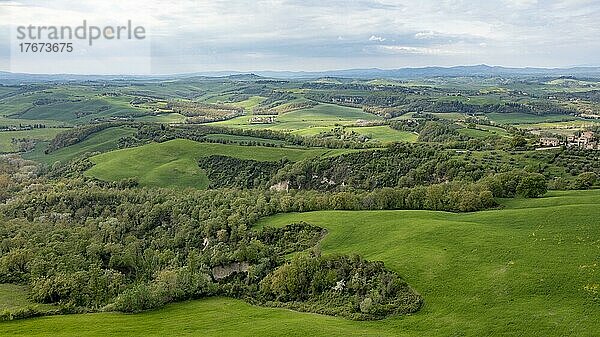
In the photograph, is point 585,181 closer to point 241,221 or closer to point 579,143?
point 579,143

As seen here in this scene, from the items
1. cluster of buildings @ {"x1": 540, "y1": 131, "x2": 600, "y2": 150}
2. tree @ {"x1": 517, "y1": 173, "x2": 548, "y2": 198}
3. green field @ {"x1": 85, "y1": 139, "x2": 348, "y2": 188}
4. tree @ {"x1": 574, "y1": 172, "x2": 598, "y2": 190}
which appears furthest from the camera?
green field @ {"x1": 85, "y1": 139, "x2": 348, "y2": 188}

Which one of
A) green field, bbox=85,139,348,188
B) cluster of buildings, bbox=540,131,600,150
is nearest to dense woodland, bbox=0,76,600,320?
green field, bbox=85,139,348,188

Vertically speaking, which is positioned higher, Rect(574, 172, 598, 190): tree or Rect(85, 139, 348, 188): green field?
Rect(574, 172, 598, 190): tree

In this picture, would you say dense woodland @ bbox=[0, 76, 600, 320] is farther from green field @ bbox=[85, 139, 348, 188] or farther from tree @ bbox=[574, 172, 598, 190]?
green field @ bbox=[85, 139, 348, 188]

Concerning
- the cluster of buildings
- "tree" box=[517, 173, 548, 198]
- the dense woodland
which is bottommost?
the dense woodland

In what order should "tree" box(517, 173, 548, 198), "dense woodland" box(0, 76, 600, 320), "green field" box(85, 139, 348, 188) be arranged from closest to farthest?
1. "dense woodland" box(0, 76, 600, 320)
2. "tree" box(517, 173, 548, 198)
3. "green field" box(85, 139, 348, 188)

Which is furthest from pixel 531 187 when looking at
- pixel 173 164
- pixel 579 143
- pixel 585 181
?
pixel 173 164

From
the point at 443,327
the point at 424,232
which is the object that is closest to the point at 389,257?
the point at 424,232

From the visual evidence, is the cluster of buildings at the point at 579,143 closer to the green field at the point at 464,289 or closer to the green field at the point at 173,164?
the green field at the point at 173,164
